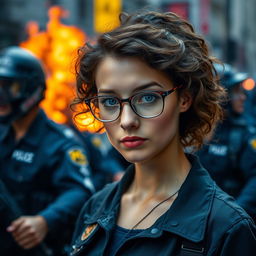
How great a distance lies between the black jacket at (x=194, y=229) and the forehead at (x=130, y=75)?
378mm

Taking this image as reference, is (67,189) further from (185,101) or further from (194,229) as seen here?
(194,229)

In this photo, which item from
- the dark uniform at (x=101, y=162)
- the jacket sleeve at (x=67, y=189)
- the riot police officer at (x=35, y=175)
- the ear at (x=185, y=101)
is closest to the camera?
the ear at (x=185, y=101)

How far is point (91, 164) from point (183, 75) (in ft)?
12.7

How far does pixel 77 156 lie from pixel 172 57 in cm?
220

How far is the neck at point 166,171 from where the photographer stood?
2262mm

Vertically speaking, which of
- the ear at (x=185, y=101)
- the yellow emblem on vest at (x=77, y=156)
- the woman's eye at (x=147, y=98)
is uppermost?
the woman's eye at (x=147, y=98)

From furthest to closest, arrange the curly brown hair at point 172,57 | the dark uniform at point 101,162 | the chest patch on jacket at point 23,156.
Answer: the dark uniform at point 101,162 → the chest patch on jacket at point 23,156 → the curly brown hair at point 172,57

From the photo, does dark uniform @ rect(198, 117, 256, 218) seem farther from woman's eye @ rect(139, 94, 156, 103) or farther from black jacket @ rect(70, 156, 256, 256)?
woman's eye @ rect(139, 94, 156, 103)

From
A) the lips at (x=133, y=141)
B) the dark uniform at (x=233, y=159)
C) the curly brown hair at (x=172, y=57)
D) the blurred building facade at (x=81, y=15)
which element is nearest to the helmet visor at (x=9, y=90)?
the dark uniform at (x=233, y=159)

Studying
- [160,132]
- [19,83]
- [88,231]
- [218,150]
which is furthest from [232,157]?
[160,132]

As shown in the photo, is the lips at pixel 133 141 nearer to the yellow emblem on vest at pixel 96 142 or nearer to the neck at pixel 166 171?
the neck at pixel 166 171

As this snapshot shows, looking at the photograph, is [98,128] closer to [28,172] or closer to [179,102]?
[179,102]

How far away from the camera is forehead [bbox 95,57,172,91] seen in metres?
2.12

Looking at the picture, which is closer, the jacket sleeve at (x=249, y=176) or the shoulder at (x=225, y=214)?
the shoulder at (x=225, y=214)
